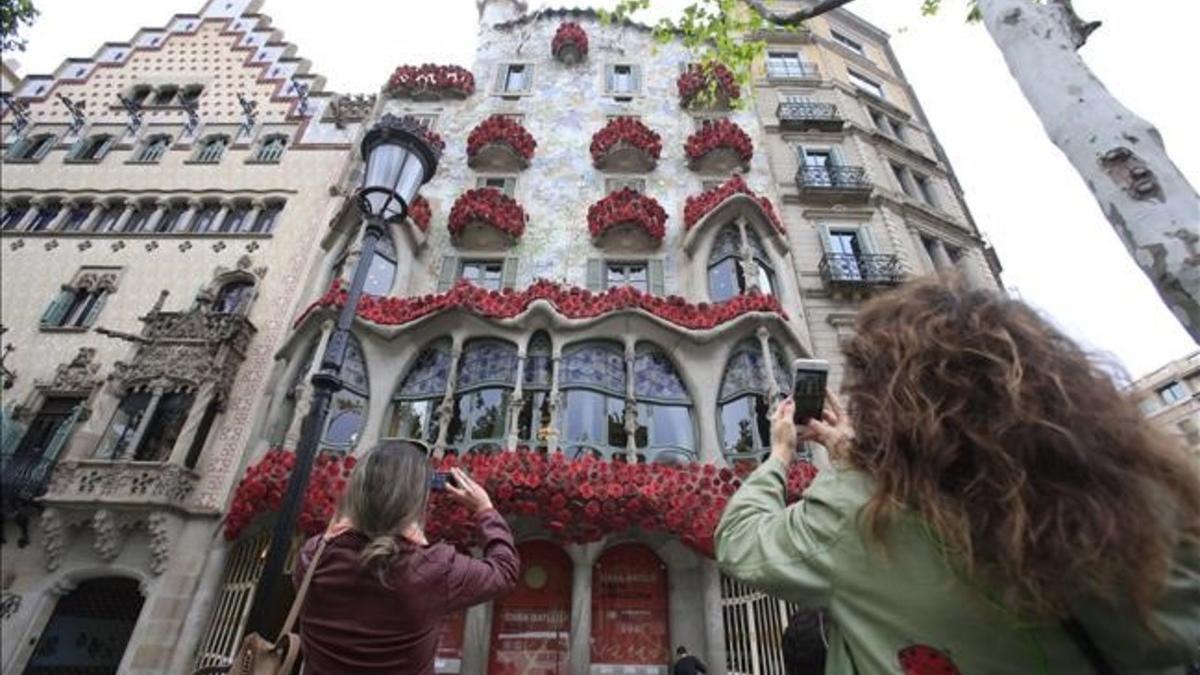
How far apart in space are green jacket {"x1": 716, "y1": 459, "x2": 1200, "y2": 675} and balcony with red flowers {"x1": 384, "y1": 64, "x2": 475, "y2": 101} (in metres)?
19.5

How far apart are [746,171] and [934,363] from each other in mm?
15523

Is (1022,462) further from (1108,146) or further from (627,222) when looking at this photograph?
(627,222)

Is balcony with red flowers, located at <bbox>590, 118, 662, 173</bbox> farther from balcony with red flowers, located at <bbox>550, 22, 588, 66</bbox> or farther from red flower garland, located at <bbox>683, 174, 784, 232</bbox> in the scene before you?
balcony with red flowers, located at <bbox>550, 22, 588, 66</bbox>

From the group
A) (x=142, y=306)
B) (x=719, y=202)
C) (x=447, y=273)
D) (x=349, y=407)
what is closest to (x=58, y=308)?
(x=142, y=306)

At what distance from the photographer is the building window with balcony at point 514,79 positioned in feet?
61.0

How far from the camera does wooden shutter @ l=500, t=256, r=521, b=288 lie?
43.8 feet

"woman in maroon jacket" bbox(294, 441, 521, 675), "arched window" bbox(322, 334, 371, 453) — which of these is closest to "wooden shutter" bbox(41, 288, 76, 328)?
"arched window" bbox(322, 334, 371, 453)

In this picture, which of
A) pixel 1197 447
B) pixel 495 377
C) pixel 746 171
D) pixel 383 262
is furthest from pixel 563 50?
pixel 1197 447

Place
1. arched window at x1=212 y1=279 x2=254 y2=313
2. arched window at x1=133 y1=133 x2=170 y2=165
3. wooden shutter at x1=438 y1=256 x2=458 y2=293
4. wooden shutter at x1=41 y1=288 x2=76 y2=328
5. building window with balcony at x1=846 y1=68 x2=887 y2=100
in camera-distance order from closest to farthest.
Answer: wooden shutter at x1=41 y1=288 x2=76 y2=328, arched window at x1=212 y1=279 x2=254 y2=313, wooden shutter at x1=438 y1=256 x2=458 y2=293, arched window at x1=133 y1=133 x2=170 y2=165, building window with balcony at x1=846 y1=68 x2=887 y2=100

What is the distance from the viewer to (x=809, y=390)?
1858 millimetres

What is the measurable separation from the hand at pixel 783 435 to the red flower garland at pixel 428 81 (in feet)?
62.3

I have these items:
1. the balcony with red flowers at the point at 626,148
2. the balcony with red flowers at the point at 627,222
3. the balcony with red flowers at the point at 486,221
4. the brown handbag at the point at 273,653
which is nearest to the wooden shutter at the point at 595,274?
the balcony with red flowers at the point at 627,222

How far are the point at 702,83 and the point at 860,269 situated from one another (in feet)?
27.7

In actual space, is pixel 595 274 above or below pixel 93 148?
below
